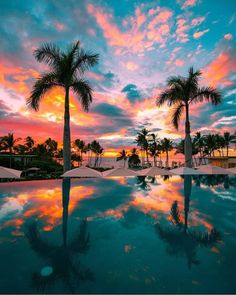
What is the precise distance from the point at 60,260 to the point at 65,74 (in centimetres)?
1091

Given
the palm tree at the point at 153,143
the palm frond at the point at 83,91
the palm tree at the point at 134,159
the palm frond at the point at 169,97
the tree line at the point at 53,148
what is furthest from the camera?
the palm tree at the point at 134,159

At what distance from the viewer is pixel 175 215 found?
19.5 ft

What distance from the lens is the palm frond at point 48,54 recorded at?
36.5 ft

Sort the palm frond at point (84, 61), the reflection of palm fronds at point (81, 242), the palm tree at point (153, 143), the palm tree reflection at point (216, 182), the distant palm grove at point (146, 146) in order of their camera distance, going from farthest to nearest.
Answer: the palm tree at point (153, 143), the distant palm grove at point (146, 146), the palm tree reflection at point (216, 182), the palm frond at point (84, 61), the reflection of palm fronds at point (81, 242)

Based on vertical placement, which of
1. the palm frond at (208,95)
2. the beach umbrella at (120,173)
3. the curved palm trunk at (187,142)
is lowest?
the beach umbrella at (120,173)

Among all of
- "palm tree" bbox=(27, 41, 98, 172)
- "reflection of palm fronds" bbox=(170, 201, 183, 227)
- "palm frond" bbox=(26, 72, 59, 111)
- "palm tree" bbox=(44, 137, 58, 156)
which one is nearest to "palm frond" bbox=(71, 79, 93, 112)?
"palm tree" bbox=(27, 41, 98, 172)

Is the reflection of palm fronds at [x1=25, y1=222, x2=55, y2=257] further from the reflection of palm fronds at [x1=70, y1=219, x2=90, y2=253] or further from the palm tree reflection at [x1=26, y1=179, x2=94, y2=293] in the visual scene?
the reflection of palm fronds at [x1=70, y1=219, x2=90, y2=253]

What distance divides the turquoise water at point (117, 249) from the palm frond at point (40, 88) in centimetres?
681

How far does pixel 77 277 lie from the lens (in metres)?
2.72

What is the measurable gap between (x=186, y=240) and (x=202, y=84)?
14.3 metres

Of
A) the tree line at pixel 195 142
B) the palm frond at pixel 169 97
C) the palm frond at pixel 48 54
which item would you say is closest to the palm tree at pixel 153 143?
the tree line at pixel 195 142

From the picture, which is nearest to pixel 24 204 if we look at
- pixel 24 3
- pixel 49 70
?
pixel 49 70

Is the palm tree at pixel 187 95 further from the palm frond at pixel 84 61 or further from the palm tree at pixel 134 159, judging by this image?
the palm tree at pixel 134 159

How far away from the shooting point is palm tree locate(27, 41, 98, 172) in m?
11.1
